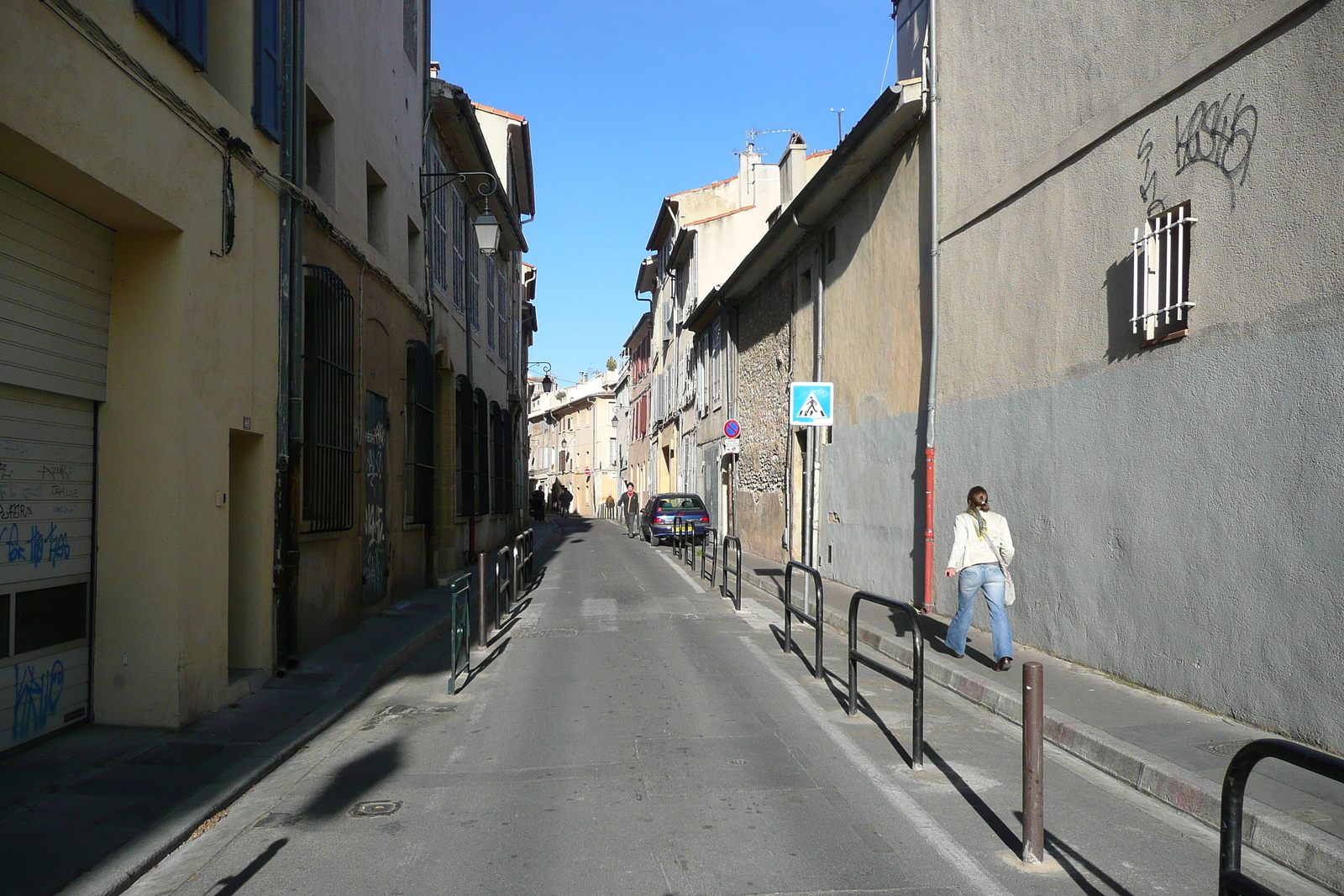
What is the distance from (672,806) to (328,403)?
6.41 m

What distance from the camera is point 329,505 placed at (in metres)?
10.0

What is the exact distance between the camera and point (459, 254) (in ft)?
63.6

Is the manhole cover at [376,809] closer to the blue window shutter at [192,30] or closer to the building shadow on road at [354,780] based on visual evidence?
the building shadow on road at [354,780]

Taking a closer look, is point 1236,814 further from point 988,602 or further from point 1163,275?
point 988,602

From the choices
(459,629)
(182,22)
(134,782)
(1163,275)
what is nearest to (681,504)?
(459,629)

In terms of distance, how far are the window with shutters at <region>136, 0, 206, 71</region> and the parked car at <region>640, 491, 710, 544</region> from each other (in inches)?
780

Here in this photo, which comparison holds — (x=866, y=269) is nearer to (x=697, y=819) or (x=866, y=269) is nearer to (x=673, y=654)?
(x=673, y=654)

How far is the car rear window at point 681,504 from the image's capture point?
2692cm

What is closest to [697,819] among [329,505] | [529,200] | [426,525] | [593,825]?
[593,825]

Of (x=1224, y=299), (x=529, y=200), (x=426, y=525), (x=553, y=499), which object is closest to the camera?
(x=1224, y=299)

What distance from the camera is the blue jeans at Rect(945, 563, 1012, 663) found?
8.20 metres

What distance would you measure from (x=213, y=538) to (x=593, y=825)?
12.8 feet

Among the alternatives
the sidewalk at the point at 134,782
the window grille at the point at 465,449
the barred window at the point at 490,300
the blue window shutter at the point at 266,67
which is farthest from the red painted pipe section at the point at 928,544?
the barred window at the point at 490,300

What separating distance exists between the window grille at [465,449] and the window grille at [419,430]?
2.52 metres
